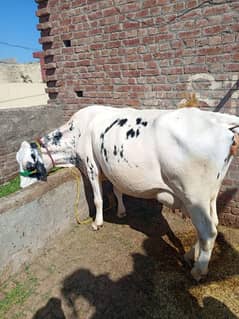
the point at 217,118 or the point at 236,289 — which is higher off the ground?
the point at 217,118

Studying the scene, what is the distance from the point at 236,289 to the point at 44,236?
2.02 meters

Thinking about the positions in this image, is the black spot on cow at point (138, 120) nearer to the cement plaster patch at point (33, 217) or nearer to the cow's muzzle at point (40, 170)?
the cement plaster patch at point (33, 217)

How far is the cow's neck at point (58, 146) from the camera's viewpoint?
10.9ft

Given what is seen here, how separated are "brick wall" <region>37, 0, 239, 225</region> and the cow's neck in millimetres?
918

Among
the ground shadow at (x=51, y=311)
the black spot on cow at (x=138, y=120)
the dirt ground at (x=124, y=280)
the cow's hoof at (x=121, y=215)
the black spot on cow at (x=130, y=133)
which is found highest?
the black spot on cow at (x=138, y=120)

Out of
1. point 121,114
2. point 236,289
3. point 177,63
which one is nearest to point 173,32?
point 177,63

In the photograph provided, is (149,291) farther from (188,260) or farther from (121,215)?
(121,215)

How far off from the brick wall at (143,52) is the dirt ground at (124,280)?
0.84 metres

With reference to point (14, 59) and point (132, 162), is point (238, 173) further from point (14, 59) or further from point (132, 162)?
point (14, 59)

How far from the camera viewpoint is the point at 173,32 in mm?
3057

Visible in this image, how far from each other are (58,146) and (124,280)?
179 cm

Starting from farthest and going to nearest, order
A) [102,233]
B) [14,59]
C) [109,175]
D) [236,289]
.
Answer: [14,59], [102,233], [109,175], [236,289]

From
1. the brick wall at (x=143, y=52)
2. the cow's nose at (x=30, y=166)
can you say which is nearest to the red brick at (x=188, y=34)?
the brick wall at (x=143, y=52)

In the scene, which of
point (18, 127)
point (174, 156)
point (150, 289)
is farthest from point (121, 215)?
point (18, 127)
